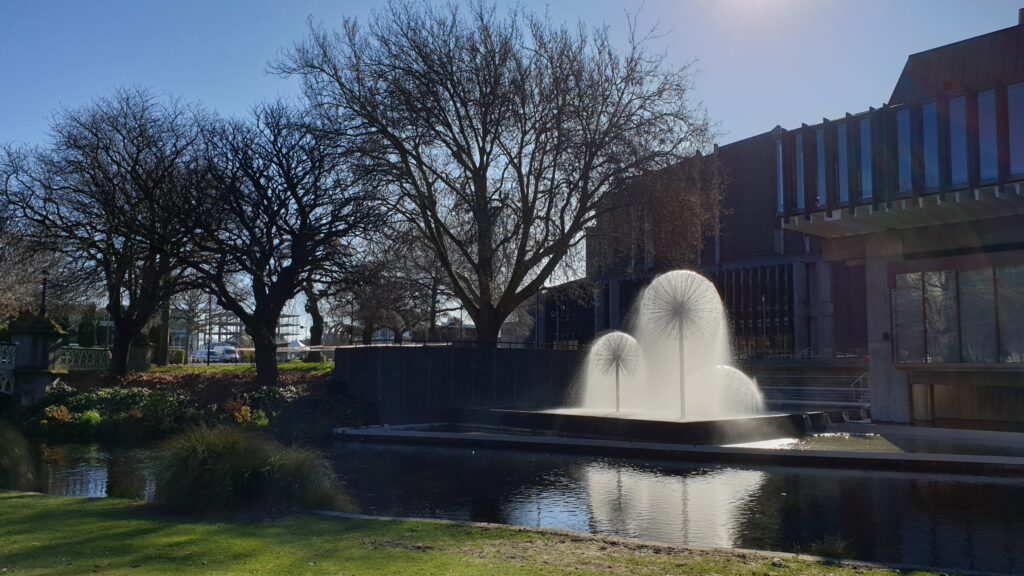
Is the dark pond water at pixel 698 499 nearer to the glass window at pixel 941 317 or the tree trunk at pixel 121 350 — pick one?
the glass window at pixel 941 317

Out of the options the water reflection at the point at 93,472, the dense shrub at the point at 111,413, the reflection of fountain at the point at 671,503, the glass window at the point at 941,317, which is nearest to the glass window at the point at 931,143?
the glass window at the point at 941,317

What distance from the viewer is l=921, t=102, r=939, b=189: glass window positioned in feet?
81.4

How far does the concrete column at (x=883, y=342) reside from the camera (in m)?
25.8

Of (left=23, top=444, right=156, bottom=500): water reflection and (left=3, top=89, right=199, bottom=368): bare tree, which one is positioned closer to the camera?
(left=23, top=444, right=156, bottom=500): water reflection

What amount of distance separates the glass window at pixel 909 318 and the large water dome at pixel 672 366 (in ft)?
15.2

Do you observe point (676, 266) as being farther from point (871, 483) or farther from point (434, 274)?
point (871, 483)

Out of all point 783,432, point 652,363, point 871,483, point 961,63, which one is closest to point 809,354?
point 961,63

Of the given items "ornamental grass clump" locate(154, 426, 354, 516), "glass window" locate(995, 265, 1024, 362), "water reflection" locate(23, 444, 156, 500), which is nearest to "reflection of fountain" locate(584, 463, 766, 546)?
"ornamental grass clump" locate(154, 426, 354, 516)

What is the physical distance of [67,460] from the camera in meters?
18.3

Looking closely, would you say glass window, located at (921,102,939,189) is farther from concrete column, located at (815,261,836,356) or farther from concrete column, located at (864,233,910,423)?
concrete column, located at (815,261,836,356)

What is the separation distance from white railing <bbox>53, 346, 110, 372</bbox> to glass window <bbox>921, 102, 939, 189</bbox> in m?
28.0

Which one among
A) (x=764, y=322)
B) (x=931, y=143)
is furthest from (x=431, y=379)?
(x=764, y=322)


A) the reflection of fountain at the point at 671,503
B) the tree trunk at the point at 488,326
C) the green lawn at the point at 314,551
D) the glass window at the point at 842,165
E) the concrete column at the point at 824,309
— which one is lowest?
the reflection of fountain at the point at 671,503

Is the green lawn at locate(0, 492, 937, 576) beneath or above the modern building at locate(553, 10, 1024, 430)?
beneath
